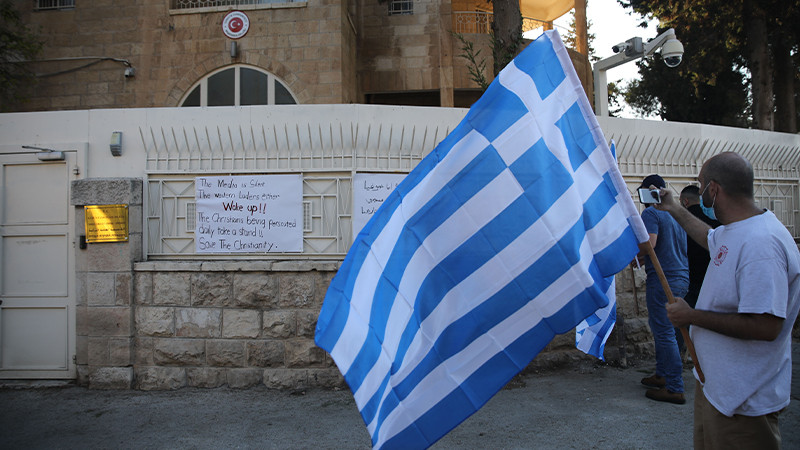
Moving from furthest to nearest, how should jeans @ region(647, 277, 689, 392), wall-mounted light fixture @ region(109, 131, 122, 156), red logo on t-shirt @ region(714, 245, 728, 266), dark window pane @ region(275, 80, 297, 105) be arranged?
dark window pane @ region(275, 80, 297, 105) → wall-mounted light fixture @ region(109, 131, 122, 156) → jeans @ region(647, 277, 689, 392) → red logo on t-shirt @ region(714, 245, 728, 266)

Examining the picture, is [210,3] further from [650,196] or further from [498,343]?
[498,343]

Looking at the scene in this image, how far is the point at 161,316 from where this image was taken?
609 cm

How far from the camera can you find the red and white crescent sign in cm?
1176

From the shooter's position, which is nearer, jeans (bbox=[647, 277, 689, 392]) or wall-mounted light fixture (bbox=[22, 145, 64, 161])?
jeans (bbox=[647, 277, 689, 392])

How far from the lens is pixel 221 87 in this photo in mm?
11938

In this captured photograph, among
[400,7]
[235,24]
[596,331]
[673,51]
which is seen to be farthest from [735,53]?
[596,331]

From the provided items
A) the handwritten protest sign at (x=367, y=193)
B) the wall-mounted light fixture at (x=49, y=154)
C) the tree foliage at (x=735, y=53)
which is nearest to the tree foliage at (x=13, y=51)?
the wall-mounted light fixture at (x=49, y=154)

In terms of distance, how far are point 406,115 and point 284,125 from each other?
1424 mm

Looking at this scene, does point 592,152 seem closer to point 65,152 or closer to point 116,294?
point 116,294

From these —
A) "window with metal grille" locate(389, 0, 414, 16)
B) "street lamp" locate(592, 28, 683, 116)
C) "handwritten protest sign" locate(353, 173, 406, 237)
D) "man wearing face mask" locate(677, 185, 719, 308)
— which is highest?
"window with metal grille" locate(389, 0, 414, 16)

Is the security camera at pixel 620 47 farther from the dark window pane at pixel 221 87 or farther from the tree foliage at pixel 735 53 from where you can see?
the dark window pane at pixel 221 87

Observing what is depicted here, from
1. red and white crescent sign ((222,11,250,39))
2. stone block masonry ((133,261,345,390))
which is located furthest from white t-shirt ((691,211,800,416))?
red and white crescent sign ((222,11,250,39))

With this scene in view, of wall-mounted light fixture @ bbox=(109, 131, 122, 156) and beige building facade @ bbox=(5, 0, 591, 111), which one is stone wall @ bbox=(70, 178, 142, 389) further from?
beige building facade @ bbox=(5, 0, 591, 111)

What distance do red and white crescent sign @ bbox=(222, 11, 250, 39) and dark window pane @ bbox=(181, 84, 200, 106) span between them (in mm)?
1375
